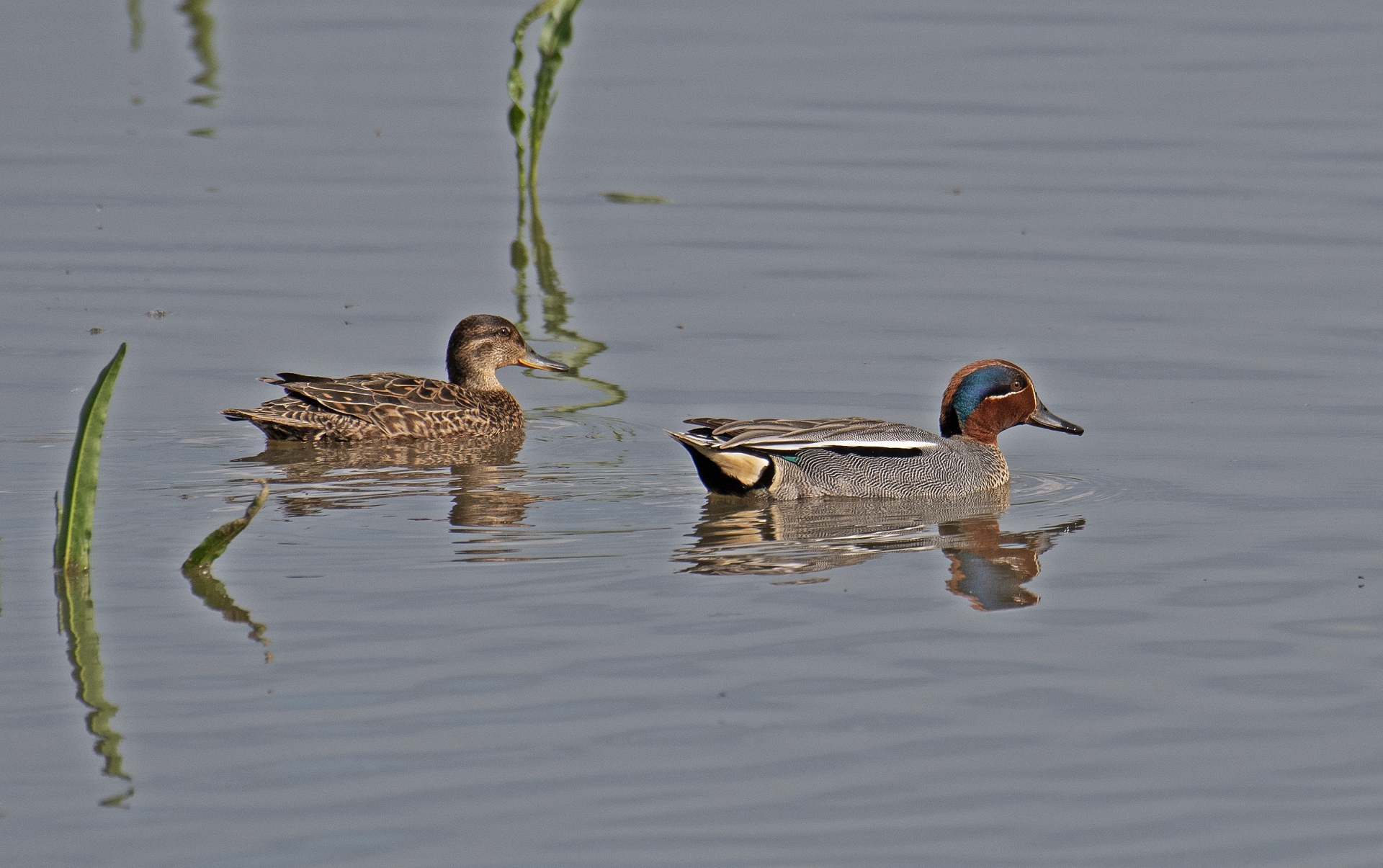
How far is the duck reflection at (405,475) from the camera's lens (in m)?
10.3

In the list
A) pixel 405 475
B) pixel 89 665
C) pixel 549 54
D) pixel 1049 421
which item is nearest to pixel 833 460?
pixel 1049 421

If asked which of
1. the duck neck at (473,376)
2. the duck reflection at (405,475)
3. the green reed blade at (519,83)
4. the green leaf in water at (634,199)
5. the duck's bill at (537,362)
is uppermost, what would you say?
the green reed blade at (519,83)

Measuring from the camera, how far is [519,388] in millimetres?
14062

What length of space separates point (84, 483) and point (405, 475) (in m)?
3.51

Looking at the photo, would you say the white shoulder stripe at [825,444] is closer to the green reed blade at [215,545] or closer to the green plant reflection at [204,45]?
the green reed blade at [215,545]

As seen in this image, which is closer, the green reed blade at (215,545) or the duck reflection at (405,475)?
the green reed blade at (215,545)

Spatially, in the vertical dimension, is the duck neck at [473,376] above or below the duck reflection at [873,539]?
above

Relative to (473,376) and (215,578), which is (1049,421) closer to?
(473,376)

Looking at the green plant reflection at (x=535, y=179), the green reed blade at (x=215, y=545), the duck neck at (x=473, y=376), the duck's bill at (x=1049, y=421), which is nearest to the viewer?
the green reed blade at (x=215, y=545)

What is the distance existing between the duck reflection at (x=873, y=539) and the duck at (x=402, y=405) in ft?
7.48

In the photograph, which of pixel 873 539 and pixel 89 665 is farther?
pixel 873 539

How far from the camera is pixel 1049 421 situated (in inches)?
459

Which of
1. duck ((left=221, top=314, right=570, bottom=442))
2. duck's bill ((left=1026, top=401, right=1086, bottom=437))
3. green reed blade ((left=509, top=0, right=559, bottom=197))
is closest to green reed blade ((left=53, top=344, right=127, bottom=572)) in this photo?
duck ((left=221, top=314, right=570, bottom=442))

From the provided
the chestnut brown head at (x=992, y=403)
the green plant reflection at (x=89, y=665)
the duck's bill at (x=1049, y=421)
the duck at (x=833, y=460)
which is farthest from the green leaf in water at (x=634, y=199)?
the green plant reflection at (x=89, y=665)
